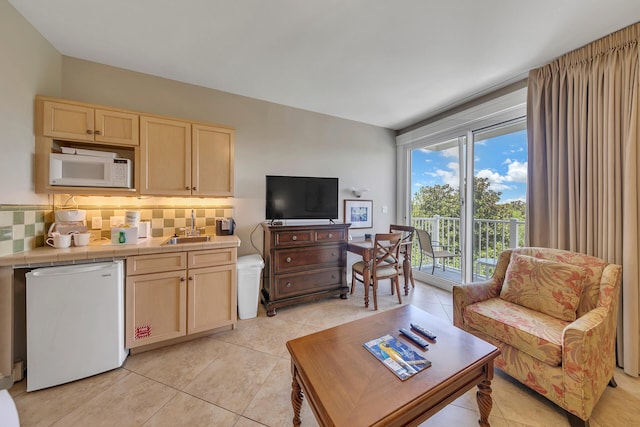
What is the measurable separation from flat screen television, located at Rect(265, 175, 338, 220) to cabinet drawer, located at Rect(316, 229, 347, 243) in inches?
13.4

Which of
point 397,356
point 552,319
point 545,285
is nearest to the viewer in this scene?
point 397,356

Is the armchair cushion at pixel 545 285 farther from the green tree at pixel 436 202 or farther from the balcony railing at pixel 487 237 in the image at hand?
the green tree at pixel 436 202

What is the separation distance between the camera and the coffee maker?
1.87m

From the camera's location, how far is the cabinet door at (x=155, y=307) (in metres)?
1.83

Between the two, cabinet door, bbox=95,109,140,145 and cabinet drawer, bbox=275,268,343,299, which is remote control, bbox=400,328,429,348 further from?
cabinet door, bbox=95,109,140,145

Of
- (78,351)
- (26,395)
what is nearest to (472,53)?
(78,351)

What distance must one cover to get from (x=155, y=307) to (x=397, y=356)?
188 cm

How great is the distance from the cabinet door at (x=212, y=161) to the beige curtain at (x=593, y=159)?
3002 millimetres

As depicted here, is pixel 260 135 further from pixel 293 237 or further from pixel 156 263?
pixel 156 263

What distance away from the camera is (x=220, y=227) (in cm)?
261

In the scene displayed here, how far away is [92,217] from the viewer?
213cm

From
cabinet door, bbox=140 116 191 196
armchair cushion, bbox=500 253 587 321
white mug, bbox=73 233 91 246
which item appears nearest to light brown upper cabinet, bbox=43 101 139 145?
cabinet door, bbox=140 116 191 196

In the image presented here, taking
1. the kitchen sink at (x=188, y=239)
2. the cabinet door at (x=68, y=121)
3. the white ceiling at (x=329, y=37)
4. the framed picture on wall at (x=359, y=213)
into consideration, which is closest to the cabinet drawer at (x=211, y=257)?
the kitchen sink at (x=188, y=239)

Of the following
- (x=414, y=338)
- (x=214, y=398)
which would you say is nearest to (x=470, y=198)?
(x=414, y=338)
